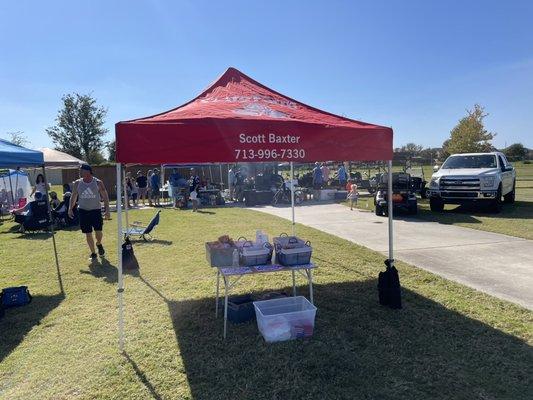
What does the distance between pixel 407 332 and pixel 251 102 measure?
3.38 metres

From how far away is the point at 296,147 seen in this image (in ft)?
15.1

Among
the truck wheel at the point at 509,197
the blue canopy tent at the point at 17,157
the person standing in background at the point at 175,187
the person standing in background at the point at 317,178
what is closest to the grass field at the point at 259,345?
the blue canopy tent at the point at 17,157

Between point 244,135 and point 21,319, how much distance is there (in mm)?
3642

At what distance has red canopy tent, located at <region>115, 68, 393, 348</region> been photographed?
4008 millimetres

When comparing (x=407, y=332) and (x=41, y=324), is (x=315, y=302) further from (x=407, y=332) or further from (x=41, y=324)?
(x=41, y=324)

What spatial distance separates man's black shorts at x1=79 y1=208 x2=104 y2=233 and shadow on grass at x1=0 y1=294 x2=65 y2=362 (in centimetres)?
195

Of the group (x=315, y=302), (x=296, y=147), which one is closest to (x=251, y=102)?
(x=296, y=147)

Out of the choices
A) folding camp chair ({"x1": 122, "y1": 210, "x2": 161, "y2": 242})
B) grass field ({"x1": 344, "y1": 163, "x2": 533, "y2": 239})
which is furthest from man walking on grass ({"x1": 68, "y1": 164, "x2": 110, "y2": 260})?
grass field ({"x1": 344, "y1": 163, "x2": 533, "y2": 239})

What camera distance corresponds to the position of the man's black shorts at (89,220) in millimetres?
7461

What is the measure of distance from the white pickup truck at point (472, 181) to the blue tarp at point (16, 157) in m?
12.2

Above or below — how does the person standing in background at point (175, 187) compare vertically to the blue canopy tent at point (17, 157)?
below

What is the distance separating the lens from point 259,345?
402cm

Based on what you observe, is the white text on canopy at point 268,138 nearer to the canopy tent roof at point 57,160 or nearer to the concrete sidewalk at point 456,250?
the concrete sidewalk at point 456,250

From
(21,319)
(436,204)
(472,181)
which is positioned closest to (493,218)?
(472,181)
